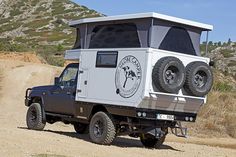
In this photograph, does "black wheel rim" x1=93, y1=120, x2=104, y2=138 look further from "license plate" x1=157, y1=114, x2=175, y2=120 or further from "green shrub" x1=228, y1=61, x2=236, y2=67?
"green shrub" x1=228, y1=61, x2=236, y2=67

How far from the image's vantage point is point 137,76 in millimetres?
13320

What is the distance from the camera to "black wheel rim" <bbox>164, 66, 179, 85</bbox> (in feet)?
44.1

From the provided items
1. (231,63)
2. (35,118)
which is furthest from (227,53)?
(35,118)

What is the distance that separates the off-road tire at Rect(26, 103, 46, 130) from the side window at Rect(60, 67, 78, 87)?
4.18 feet

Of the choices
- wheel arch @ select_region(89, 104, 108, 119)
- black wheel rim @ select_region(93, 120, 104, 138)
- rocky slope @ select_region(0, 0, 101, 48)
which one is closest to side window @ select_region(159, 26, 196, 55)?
wheel arch @ select_region(89, 104, 108, 119)

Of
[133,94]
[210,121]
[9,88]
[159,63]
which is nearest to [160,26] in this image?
[159,63]

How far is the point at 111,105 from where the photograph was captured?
46.0 feet

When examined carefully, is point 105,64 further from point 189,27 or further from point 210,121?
point 210,121

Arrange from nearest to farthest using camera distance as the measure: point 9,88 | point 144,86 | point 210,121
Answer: point 144,86 → point 210,121 → point 9,88

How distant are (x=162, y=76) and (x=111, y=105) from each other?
5.45 feet

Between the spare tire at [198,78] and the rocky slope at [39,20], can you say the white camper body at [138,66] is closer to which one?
the spare tire at [198,78]

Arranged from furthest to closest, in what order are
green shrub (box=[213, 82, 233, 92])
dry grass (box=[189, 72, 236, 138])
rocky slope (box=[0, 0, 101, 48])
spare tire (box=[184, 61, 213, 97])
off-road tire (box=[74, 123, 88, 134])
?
rocky slope (box=[0, 0, 101, 48]) → green shrub (box=[213, 82, 233, 92]) → dry grass (box=[189, 72, 236, 138]) → off-road tire (box=[74, 123, 88, 134]) → spare tire (box=[184, 61, 213, 97])

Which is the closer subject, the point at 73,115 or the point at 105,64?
the point at 105,64

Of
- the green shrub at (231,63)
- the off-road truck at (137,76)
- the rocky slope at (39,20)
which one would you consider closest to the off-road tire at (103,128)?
the off-road truck at (137,76)
